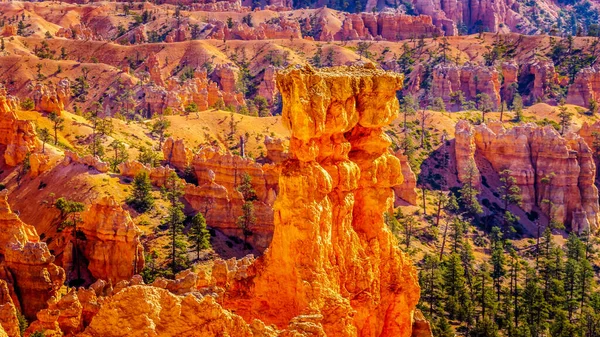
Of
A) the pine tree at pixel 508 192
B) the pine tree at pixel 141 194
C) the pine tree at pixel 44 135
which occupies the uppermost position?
the pine tree at pixel 44 135

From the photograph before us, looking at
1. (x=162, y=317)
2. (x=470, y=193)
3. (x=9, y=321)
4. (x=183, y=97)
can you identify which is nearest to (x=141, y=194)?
(x=9, y=321)

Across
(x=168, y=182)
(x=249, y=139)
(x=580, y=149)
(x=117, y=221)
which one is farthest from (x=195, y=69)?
(x=117, y=221)

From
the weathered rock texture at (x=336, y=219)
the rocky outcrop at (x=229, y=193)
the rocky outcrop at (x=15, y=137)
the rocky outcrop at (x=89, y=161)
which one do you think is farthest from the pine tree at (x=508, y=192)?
the weathered rock texture at (x=336, y=219)

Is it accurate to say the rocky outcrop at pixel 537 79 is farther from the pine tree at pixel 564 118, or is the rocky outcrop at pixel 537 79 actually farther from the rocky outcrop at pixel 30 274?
the rocky outcrop at pixel 30 274

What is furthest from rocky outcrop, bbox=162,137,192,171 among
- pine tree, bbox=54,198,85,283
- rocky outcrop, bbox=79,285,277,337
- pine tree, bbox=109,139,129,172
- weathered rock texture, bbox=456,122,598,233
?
rocky outcrop, bbox=79,285,277,337

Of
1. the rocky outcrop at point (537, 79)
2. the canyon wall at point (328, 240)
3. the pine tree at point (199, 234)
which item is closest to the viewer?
the canyon wall at point (328, 240)

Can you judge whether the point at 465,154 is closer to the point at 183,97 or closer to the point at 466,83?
the point at 183,97

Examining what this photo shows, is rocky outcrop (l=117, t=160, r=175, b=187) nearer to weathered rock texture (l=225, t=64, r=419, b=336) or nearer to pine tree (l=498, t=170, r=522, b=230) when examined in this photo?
pine tree (l=498, t=170, r=522, b=230)

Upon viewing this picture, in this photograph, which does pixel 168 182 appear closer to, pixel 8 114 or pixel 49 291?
pixel 8 114
